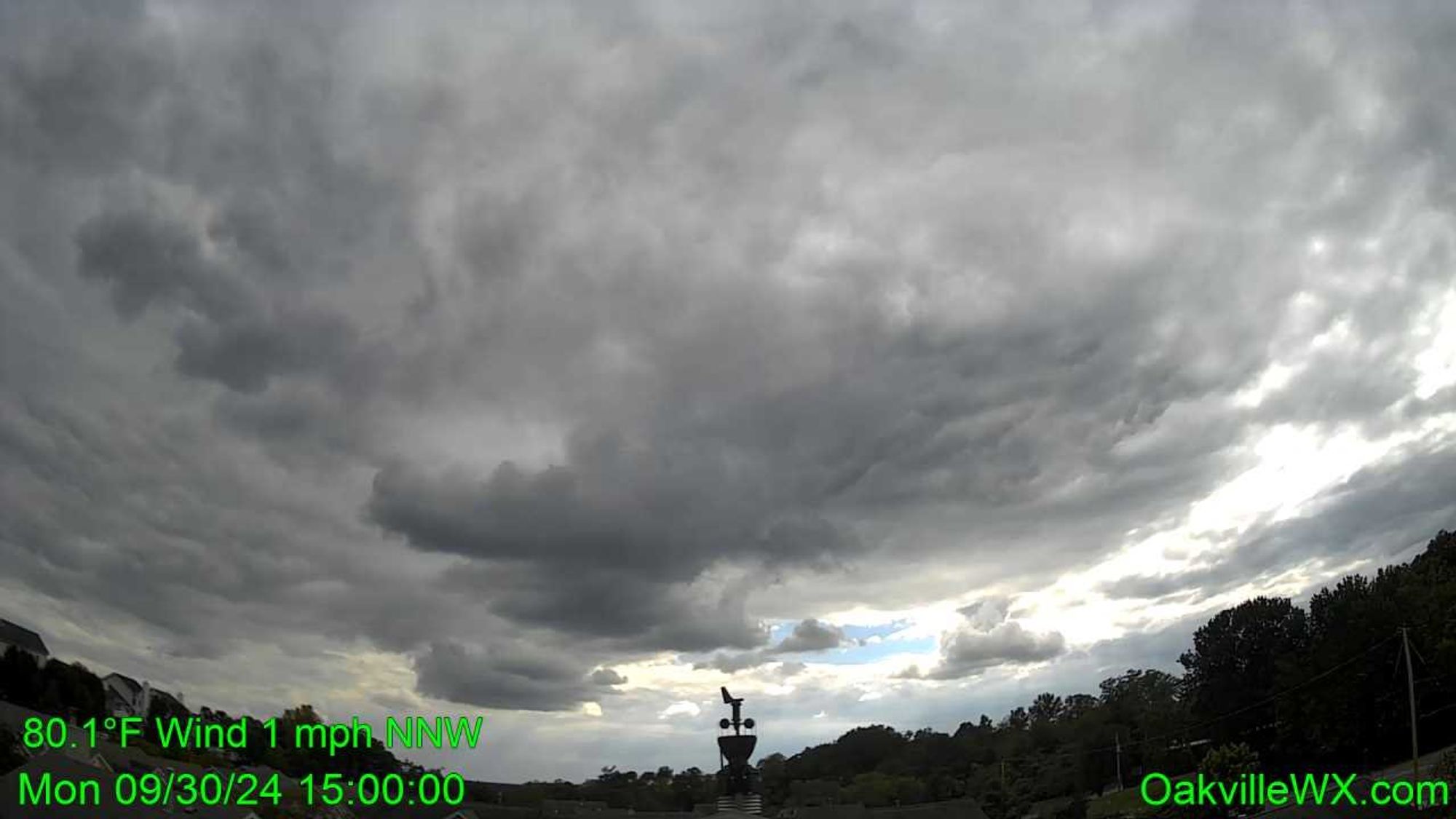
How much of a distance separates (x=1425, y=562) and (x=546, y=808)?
274 feet

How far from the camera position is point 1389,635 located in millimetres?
78062

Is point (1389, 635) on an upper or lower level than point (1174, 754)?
upper

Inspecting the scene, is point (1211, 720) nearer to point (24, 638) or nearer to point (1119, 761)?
point (1119, 761)

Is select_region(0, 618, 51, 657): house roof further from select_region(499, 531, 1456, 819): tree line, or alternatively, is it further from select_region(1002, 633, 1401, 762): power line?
select_region(1002, 633, 1401, 762): power line

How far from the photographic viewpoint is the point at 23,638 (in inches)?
4190

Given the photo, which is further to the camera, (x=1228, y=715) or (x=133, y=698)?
(x=133, y=698)

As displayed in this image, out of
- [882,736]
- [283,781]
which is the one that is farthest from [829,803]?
[882,736]

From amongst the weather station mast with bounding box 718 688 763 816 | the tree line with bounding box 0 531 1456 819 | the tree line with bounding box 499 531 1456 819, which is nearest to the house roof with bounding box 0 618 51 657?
the tree line with bounding box 0 531 1456 819

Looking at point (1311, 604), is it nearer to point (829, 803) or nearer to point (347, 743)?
point (829, 803)

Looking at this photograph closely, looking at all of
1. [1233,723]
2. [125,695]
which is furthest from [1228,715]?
[125,695]

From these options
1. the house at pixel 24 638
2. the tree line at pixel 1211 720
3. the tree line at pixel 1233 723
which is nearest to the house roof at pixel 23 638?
the house at pixel 24 638

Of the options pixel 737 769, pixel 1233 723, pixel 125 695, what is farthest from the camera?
pixel 125 695

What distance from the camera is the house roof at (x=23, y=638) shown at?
101 meters

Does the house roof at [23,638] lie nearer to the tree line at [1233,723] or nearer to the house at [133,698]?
the house at [133,698]
